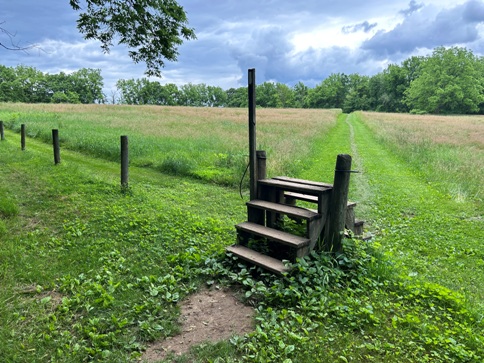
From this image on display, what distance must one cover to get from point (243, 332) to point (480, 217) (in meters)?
7.07

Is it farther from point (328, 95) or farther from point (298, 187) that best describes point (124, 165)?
point (328, 95)

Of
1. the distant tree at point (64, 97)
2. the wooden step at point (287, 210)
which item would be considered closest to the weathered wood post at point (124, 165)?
the wooden step at point (287, 210)

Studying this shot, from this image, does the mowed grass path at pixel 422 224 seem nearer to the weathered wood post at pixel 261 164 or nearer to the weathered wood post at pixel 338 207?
the weathered wood post at pixel 338 207

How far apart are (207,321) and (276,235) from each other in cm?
156

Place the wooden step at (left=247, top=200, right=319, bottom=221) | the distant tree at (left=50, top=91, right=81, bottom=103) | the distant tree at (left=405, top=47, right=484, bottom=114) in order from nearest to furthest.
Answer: the wooden step at (left=247, top=200, right=319, bottom=221) → the distant tree at (left=405, top=47, right=484, bottom=114) → the distant tree at (left=50, top=91, right=81, bottom=103)

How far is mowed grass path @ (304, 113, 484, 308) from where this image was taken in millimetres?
5109

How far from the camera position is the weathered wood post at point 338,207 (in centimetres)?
439

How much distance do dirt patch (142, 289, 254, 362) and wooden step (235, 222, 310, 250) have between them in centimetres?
96

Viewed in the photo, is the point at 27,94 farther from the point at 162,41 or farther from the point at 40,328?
the point at 40,328

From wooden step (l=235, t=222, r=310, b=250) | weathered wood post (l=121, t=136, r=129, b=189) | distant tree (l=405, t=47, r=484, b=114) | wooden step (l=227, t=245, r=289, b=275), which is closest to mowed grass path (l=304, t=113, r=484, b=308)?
wooden step (l=235, t=222, r=310, b=250)

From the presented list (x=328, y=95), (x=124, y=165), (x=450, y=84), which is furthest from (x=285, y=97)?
(x=124, y=165)

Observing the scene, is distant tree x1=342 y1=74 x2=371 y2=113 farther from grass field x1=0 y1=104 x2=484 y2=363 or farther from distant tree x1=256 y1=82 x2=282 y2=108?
grass field x1=0 y1=104 x2=484 y2=363

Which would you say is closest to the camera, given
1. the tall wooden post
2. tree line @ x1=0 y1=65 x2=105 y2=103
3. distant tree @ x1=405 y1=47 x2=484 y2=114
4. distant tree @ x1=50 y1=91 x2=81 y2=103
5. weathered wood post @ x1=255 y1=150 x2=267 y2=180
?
the tall wooden post

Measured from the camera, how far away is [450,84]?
70.7m
